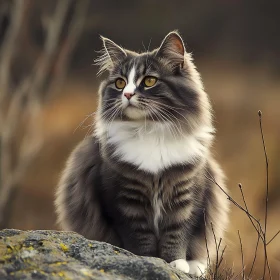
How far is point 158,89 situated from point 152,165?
1.18 ft

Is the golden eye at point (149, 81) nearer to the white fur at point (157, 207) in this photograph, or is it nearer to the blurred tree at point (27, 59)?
the white fur at point (157, 207)

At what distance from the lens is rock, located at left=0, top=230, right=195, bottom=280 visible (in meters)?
1.92

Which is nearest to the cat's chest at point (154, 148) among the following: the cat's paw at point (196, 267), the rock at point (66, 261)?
the cat's paw at point (196, 267)

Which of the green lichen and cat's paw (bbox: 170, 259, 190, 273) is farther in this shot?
cat's paw (bbox: 170, 259, 190, 273)

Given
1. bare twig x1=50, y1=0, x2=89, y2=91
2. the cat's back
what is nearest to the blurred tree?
bare twig x1=50, y1=0, x2=89, y2=91

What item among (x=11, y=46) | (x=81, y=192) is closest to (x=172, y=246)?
(x=81, y=192)

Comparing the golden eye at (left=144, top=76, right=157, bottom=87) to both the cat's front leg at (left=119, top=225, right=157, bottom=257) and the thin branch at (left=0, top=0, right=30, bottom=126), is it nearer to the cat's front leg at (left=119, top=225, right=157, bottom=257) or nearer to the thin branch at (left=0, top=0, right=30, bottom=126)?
the cat's front leg at (left=119, top=225, right=157, bottom=257)

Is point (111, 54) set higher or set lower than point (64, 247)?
higher

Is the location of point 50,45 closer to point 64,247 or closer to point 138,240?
point 138,240

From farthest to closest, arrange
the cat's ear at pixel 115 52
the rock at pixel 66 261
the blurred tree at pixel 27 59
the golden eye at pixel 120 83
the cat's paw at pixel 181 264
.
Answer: the blurred tree at pixel 27 59
the cat's ear at pixel 115 52
the golden eye at pixel 120 83
the cat's paw at pixel 181 264
the rock at pixel 66 261

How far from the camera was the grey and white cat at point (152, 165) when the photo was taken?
3.00 m

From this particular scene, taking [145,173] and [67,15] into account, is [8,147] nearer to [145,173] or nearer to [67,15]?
[67,15]

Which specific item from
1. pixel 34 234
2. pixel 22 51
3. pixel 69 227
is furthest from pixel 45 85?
pixel 34 234

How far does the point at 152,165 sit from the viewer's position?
118 inches
